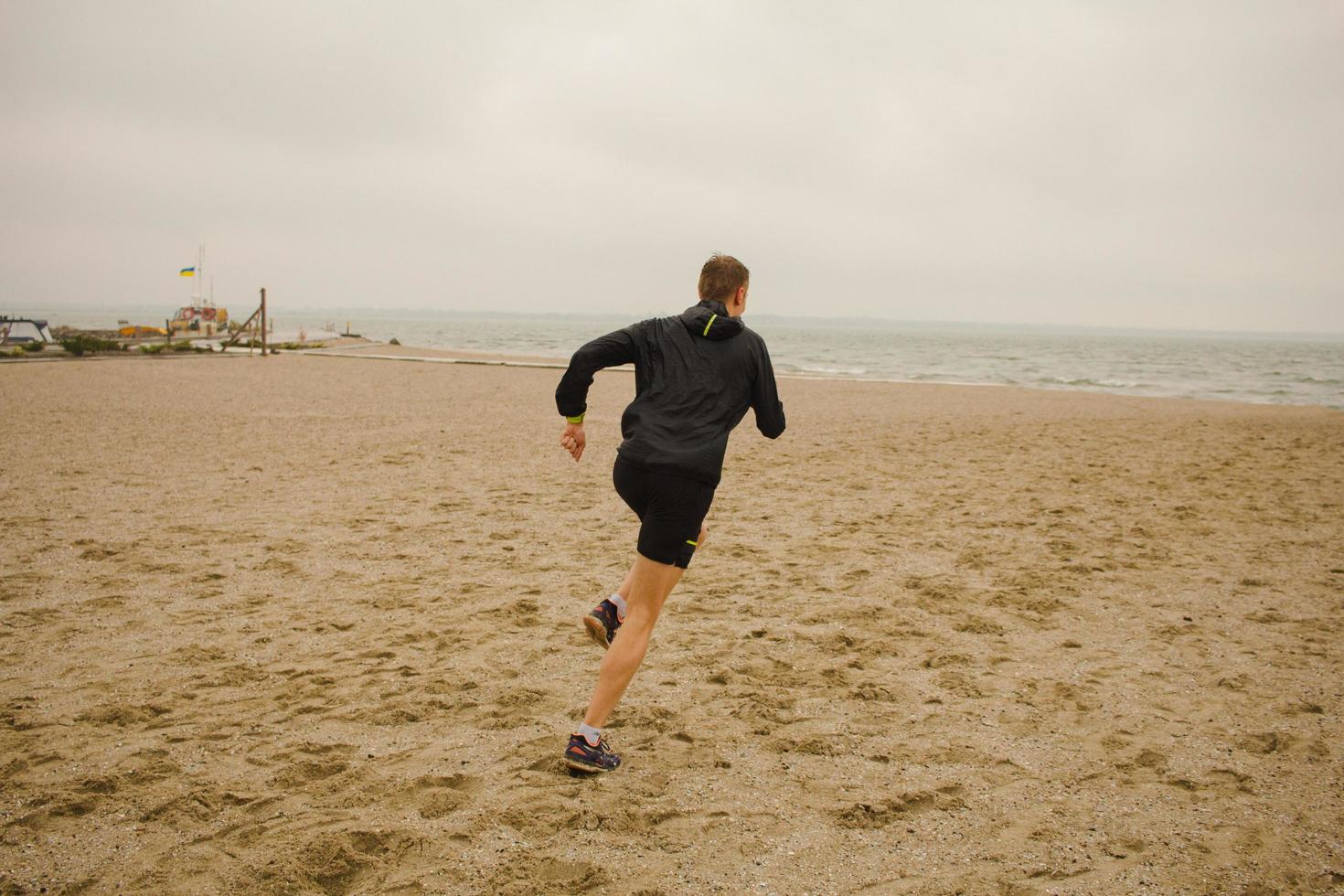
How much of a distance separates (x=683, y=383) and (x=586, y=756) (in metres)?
1.46

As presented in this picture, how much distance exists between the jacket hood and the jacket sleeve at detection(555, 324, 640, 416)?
0.22 m

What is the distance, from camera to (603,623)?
348 cm

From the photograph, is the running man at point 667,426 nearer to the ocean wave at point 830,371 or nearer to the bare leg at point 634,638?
the bare leg at point 634,638

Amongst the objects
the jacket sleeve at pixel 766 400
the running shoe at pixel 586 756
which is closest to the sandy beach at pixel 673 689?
the running shoe at pixel 586 756

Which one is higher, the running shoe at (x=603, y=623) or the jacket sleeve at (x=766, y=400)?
the jacket sleeve at (x=766, y=400)

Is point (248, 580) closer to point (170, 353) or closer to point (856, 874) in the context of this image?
point (856, 874)

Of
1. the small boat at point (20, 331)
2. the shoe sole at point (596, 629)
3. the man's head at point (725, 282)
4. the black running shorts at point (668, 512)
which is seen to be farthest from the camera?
the small boat at point (20, 331)

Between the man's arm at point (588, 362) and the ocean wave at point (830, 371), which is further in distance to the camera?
the ocean wave at point (830, 371)

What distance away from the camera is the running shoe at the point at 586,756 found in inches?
122

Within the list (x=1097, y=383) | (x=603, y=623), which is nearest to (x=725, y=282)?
(x=603, y=623)

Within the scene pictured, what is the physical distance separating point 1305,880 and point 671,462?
2455mm

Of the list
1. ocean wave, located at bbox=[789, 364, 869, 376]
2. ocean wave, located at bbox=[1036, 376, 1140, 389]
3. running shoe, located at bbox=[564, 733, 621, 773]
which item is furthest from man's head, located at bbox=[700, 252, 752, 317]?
ocean wave, located at bbox=[1036, 376, 1140, 389]

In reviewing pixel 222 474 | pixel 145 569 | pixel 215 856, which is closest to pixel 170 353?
pixel 222 474

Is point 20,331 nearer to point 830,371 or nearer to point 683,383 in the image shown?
point 830,371
